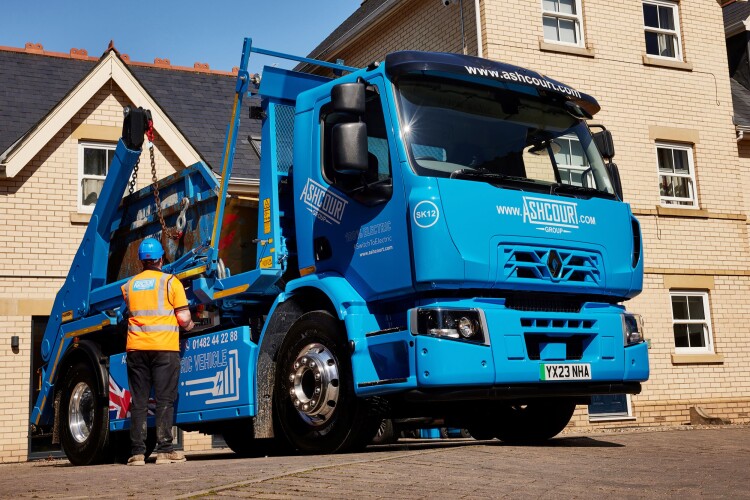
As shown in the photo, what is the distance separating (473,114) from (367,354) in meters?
2.07

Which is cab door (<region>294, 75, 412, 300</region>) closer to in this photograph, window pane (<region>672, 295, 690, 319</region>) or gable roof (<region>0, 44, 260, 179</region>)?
gable roof (<region>0, 44, 260, 179</region>)

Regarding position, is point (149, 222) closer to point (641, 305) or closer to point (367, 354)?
point (367, 354)

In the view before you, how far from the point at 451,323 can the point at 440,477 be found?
149 cm

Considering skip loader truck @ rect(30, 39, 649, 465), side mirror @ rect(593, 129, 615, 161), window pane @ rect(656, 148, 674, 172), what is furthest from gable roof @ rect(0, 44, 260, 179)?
side mirror @ rect(593, 129, 615, 161)

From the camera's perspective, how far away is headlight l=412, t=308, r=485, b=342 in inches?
281

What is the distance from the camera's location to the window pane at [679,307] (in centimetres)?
1834

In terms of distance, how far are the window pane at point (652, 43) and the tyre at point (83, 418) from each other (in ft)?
42.2

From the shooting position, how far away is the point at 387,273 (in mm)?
7512

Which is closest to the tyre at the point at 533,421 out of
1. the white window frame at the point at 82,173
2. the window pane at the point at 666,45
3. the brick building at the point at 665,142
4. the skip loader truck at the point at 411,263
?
the skip loader truck at the point at 411,263

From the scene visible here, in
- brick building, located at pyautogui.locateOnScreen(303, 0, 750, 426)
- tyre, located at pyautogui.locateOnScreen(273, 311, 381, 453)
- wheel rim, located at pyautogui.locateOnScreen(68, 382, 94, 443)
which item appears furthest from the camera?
brick building, located at pyautogui.locateOnScreen(303, 0, 750, 426)

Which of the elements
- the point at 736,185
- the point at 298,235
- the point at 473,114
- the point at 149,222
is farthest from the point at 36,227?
the point at 736,185

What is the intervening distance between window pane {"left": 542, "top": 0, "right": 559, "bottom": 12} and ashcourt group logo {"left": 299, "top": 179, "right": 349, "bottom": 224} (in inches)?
434

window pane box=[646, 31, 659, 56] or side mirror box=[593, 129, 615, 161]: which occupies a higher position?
window pane box=[646, 31, 659, 56]

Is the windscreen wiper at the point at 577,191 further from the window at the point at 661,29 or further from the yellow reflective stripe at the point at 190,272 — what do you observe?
the window at the point at 661,29
